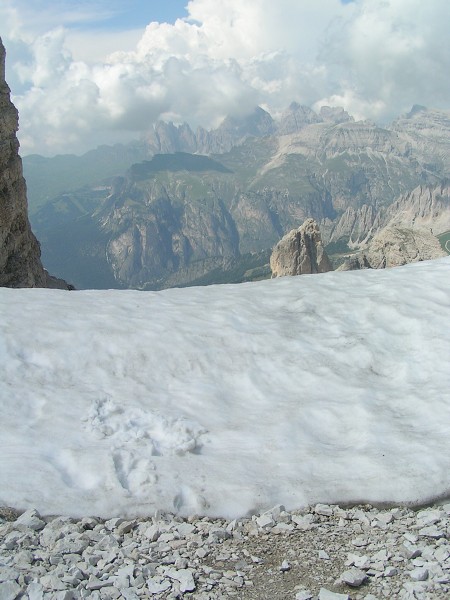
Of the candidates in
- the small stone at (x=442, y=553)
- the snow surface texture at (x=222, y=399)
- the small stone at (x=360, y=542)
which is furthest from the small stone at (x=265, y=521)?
the small stone at (x=442, y=553)

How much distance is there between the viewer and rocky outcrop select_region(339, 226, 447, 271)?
7338cm

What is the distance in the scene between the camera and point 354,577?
6.07m

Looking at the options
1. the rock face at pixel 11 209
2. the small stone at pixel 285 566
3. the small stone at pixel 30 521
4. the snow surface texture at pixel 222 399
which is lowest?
the small stone at pixel 285 566

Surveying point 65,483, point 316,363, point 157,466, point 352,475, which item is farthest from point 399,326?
point 65,483

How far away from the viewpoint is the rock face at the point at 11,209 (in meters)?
23.8

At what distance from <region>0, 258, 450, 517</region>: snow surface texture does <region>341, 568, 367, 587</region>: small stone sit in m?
1.68

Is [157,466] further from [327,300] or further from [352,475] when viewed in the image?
[327,300]

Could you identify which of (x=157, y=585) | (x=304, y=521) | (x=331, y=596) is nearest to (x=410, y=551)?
(x=331, y=596)

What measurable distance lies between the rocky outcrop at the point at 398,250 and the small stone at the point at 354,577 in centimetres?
6685

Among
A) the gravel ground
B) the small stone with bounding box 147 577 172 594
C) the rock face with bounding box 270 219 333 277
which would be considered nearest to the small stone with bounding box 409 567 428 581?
the gravel ground

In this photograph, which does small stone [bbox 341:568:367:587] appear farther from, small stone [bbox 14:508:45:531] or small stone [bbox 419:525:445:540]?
small stone [bbox 14:508:45:531]

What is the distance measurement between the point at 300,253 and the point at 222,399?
80732mm

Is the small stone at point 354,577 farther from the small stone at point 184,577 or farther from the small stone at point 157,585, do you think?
the small stone at point 157,585

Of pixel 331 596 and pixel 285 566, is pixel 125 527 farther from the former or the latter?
pixel 331 596
